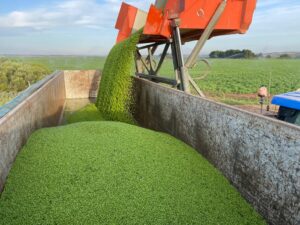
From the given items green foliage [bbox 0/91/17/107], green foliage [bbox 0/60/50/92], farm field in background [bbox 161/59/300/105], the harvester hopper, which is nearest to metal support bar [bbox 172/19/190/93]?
the harvester hopper

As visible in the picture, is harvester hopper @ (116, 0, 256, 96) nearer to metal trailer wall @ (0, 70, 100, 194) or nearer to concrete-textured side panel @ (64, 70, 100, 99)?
metal trailer wall @ (0, 70, 100, 194)

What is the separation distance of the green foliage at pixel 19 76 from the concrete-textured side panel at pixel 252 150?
640 inches

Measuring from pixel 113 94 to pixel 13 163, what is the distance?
235 cm

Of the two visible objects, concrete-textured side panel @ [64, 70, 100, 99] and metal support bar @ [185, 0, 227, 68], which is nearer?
metal support bar @ [185, 0, 227, 68]

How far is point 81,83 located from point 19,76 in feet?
36.4

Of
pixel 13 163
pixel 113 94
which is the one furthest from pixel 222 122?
pixel 113 94

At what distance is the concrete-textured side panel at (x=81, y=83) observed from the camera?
8.30 metres

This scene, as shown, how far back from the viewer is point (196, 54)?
396 cm

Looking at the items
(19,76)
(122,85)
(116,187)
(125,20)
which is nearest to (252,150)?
(116,187)

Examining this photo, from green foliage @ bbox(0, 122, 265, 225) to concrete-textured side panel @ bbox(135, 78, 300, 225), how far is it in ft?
0.29

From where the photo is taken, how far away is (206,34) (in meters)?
3.92

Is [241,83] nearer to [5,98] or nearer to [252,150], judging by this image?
[5,98]

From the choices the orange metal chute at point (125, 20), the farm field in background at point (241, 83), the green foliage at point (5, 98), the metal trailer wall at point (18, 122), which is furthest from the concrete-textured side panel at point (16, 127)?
the green foliage at point (5, 98)

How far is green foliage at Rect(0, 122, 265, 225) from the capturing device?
165cm
